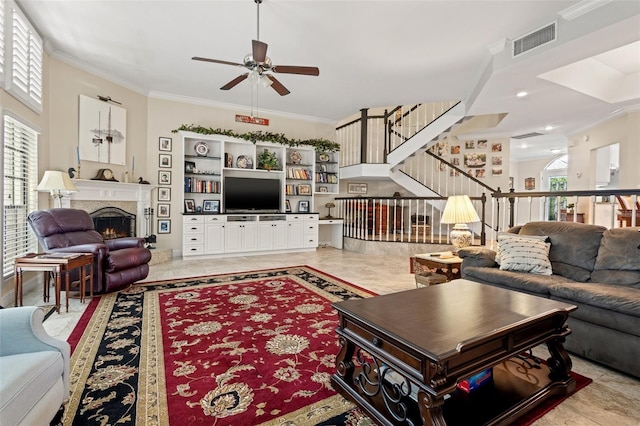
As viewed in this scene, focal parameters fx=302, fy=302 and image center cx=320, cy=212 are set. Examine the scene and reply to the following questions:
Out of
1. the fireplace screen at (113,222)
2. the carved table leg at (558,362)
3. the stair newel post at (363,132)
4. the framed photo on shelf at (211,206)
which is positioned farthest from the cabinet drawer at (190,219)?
the carved table leg at (558,362)

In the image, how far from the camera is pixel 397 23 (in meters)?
3.44

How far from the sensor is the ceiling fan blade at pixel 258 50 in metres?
2.90

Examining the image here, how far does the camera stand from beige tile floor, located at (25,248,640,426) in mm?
1587

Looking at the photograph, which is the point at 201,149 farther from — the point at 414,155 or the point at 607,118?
the point at 607,118

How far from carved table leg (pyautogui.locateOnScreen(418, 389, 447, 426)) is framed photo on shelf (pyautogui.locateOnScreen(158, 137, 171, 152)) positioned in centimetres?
598

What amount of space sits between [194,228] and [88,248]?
2.29 meters

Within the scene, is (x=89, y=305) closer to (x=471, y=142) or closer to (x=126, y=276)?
(x=126, y=276)

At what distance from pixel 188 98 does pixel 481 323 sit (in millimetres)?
6277

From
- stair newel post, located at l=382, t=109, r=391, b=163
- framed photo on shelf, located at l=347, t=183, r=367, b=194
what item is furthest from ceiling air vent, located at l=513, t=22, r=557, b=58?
framed photo on shelf, located at l=347, t=183, r=367, b=194

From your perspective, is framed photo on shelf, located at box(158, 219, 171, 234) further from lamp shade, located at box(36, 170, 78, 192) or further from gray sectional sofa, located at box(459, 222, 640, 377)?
gray sectional sofa, located at box(459, 222, 640, 377)

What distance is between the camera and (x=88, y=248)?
329cm

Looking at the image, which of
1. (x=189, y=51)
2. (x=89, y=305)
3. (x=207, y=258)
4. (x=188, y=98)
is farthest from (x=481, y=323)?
(x=188, y=98)

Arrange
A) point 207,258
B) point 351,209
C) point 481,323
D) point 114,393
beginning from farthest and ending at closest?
point 351,209
point 207,258
point 114,393
point 481,323

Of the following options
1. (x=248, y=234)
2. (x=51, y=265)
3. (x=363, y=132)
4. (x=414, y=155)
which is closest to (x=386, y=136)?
(x=363, y=132)
